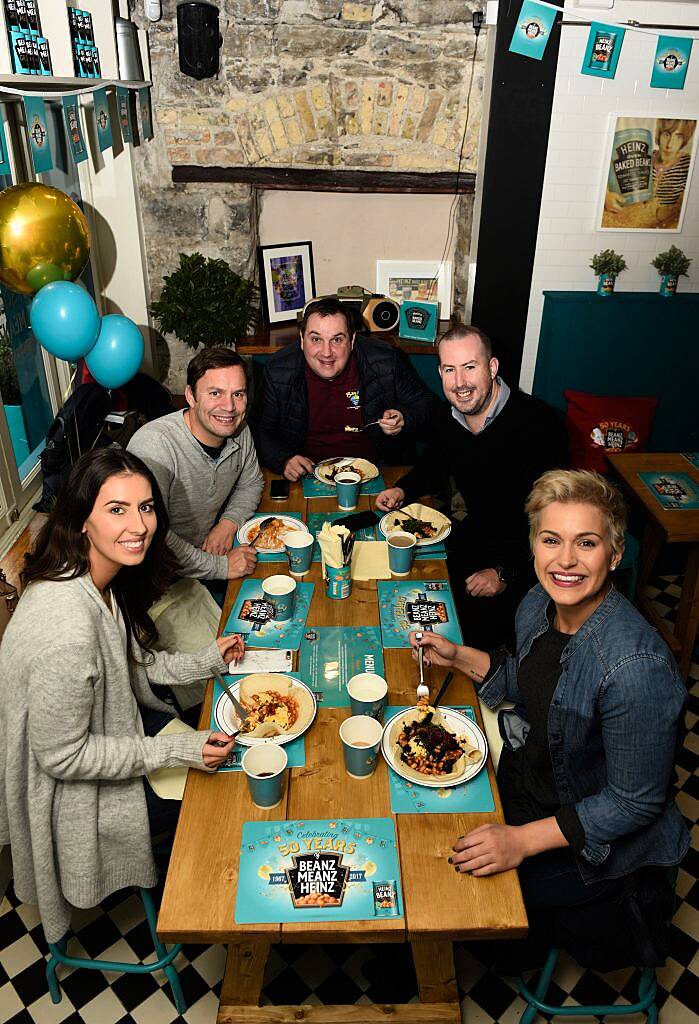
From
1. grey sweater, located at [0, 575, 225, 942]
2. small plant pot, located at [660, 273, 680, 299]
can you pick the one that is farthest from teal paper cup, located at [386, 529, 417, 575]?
small plant pot, located at [660, 273, 680, 299]

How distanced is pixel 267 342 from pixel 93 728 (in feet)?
9.41

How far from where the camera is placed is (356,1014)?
75.2 inches

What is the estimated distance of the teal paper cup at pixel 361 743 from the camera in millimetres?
1686

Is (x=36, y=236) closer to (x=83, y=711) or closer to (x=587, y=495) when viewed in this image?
(x=83, y=711)

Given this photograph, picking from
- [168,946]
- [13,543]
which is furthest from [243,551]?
[168,946]

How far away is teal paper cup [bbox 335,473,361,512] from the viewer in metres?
2.77

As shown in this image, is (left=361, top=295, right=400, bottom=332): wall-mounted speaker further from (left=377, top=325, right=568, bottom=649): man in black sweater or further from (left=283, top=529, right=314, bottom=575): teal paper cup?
(left=283, top=529, right=314, bottom=575): teal paper cup

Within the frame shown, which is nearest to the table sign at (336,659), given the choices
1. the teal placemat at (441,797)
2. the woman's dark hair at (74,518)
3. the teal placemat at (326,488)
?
the teal placemat at (441,797)

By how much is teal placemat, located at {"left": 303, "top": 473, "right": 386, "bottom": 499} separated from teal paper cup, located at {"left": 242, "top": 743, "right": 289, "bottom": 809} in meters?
1.34

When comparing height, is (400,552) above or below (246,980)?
above

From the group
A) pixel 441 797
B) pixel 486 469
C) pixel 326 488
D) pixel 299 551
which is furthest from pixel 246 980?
pixel 486 469

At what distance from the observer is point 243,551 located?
2484 mm

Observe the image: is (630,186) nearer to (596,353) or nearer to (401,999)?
(596,353)

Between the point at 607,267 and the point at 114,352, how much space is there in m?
2.52
